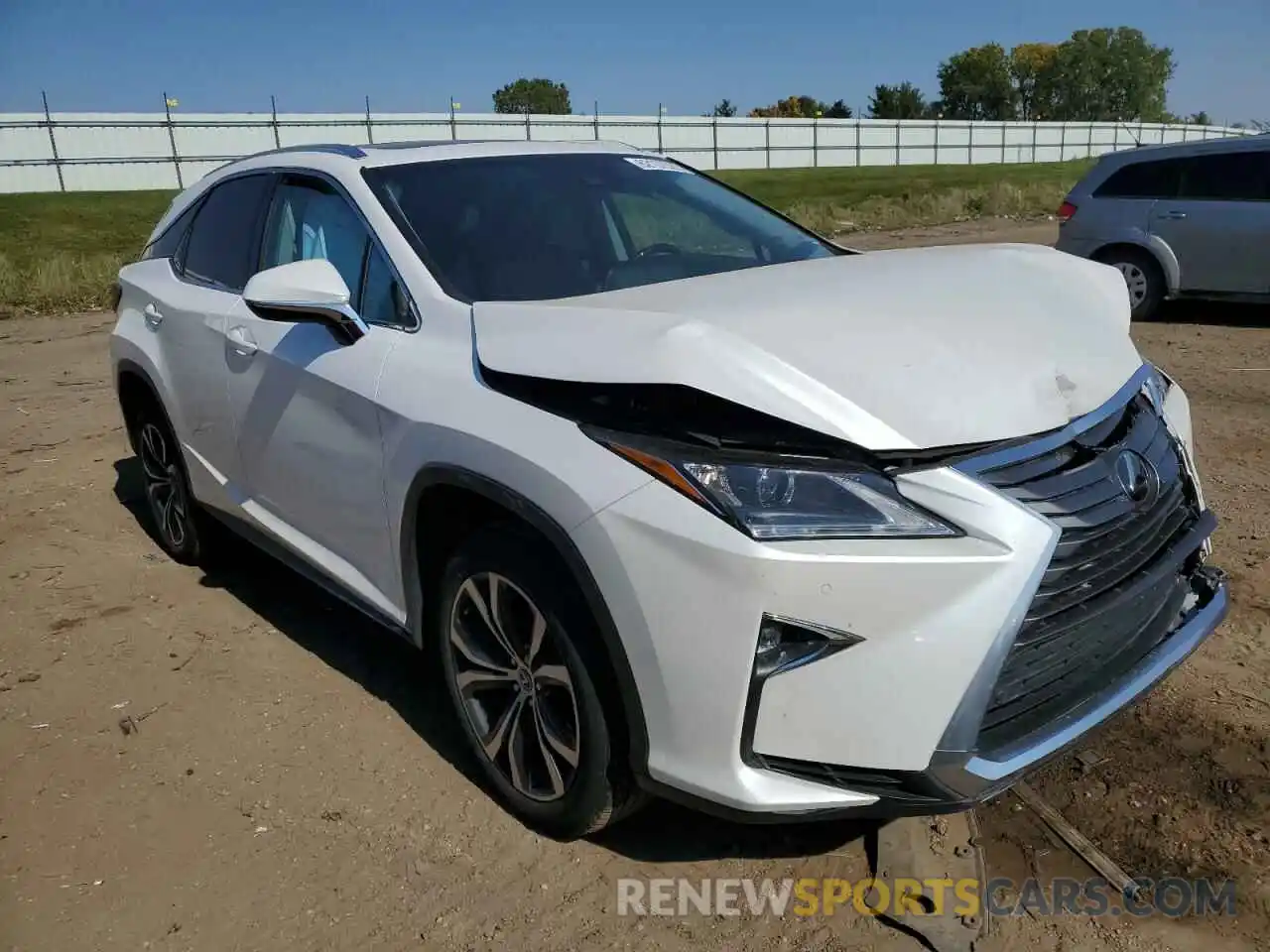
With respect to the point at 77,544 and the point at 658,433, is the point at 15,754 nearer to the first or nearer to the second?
the point at 77,544

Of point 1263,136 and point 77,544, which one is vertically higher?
point 1263,136

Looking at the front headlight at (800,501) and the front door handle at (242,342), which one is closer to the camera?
the front headlight at (800,501)

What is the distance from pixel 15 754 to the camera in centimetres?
329

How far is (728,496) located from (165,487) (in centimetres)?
363

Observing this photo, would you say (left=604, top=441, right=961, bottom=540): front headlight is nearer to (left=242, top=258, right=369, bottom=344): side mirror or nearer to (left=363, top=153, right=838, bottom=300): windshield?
(left=363, top=153, right=838, bottom=300): windshield

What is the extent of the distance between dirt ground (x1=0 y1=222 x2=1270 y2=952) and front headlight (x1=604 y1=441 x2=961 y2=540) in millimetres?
1021

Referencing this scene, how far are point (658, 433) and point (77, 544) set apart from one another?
4159 millimetres

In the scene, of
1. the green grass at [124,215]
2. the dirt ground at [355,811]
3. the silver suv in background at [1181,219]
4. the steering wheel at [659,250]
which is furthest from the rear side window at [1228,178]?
the green grass at [124,215]

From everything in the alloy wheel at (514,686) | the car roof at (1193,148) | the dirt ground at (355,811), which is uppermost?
the car roof at (1193,148)

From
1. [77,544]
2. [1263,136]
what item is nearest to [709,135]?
[1263,136]

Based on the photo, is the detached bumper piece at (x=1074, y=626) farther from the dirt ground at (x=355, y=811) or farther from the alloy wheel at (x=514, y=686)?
the alloy wheel at (x=514, y=686)

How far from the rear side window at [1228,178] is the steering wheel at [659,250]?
25.8 feet

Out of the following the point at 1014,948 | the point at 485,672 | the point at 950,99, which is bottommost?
the point at 1014,948

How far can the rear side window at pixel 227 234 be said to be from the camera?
12.9 feet
